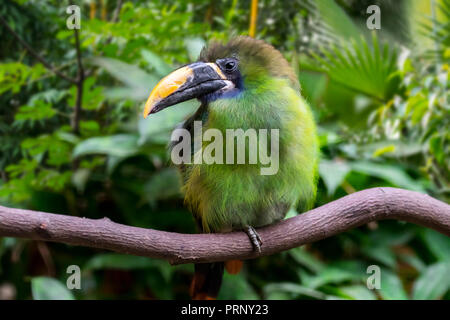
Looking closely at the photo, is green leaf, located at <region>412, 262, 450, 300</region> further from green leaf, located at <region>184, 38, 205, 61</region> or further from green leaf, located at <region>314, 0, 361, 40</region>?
green leaf, located at <region>184, 38, 205, 61</region>

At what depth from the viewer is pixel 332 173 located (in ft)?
6.29

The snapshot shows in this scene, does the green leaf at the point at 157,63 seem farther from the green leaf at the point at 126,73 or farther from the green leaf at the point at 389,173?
the green leaf at the point at 389,173

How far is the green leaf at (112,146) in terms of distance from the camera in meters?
1.88

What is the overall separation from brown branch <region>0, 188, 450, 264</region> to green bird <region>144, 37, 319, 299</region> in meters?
0.06

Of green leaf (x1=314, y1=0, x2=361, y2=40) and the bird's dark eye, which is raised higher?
green leaf (x1=314, y1=0, x2=361, y2=40)

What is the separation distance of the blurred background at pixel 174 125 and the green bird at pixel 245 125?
0.49m

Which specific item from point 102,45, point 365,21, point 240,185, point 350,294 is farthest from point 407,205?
point 102,45

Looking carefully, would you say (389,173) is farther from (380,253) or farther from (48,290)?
(48,290)

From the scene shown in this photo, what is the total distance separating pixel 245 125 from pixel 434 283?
1235 mm

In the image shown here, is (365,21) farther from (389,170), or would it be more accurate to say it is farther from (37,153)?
(37,153)

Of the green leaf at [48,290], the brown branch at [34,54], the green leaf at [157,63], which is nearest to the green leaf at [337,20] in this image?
the green leaf at [157,63]

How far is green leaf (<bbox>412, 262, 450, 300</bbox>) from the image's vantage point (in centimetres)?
196

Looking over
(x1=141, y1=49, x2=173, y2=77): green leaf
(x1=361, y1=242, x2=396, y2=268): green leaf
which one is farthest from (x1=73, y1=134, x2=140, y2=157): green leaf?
(x1=361, y1=242, x2=396, y2=268): green leaf

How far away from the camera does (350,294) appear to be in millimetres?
1886
